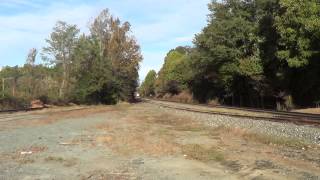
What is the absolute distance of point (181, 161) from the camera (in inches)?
536

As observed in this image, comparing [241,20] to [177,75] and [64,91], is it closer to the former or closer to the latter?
[64,91]

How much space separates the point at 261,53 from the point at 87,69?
92.2 feet

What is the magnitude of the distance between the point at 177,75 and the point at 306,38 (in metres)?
80.2

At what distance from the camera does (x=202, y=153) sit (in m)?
15.1

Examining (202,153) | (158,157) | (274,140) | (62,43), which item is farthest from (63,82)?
(158,157)

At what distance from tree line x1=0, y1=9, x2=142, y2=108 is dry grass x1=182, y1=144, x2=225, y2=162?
4675 centimetres

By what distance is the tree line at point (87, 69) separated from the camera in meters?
71.8

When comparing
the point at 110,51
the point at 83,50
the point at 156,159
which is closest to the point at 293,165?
the point at 156,159

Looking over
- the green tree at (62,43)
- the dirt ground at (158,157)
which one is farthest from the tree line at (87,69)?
the dirt ground at (158,157)

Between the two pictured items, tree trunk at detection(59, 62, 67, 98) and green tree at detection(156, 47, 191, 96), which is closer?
tree trunk at detection(59, 62, 67, 98)

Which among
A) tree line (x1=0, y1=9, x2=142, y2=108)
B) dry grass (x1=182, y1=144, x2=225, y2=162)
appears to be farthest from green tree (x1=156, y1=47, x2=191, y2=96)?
dry grass (x1=182, y1=144, x2=225, y2=162)

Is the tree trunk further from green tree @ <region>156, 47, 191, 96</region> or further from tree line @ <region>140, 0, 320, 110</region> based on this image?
green tree @ <region>156, 47, 191, 96</region>

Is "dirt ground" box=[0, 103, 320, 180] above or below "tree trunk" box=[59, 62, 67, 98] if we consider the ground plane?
below

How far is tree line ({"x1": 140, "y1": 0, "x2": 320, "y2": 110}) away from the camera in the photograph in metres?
41.5
